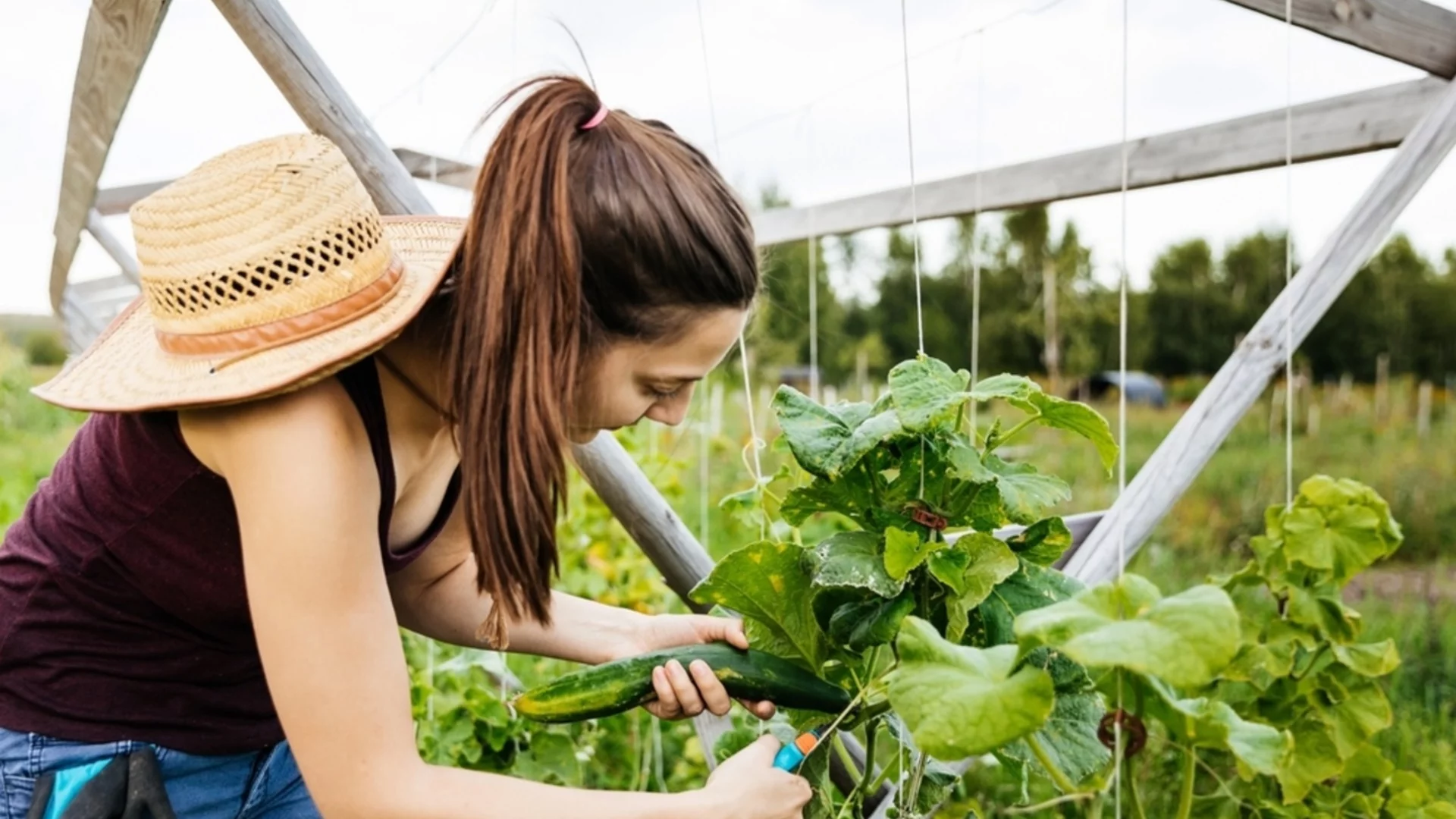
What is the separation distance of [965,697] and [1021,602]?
1.09ft

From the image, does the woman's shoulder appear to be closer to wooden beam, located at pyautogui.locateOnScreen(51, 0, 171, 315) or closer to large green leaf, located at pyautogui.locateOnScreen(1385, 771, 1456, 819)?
large green leaf, located at pyautogui.locateOnScreen(1385, 771, 1456, 819)

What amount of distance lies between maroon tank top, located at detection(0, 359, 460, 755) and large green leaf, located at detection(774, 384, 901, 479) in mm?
384

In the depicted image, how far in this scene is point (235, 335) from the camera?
3.30 feet

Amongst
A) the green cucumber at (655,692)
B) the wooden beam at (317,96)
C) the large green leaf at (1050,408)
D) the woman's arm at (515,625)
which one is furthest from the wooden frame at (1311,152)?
the green cucumber at (655,692)

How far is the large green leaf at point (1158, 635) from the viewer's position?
68cm

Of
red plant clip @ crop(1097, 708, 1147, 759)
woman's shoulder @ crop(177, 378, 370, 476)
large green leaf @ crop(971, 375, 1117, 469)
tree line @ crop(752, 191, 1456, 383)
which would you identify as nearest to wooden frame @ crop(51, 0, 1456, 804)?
large green leaf @ crop(971, 375, 1117, 469)

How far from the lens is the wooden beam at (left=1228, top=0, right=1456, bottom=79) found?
1676 millimetres

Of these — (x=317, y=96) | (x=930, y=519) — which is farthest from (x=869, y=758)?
(x=317, y=96)

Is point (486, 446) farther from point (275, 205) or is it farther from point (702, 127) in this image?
point (702, 127)

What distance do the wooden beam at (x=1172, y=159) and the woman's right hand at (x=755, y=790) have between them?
98cm

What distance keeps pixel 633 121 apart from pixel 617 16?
1.59 m

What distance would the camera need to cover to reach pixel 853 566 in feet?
3.42

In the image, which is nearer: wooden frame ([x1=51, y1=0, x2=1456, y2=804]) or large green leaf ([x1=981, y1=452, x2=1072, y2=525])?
large green leaf ([x1=981, y1=452, x2=1072, y2=525])

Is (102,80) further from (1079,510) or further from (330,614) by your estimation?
(1079,510)
